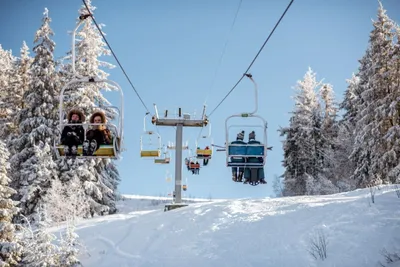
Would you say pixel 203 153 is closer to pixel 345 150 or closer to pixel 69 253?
pixel 69 253

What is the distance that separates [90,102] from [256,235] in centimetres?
1668

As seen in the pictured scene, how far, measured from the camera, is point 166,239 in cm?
1561

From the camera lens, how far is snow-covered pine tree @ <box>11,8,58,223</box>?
25000 mm

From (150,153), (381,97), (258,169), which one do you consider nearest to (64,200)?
(150,153)

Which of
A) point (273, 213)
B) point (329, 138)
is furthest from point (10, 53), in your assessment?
point (273, 213)

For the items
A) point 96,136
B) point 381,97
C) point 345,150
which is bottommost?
point 96,136

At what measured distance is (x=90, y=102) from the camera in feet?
88.4

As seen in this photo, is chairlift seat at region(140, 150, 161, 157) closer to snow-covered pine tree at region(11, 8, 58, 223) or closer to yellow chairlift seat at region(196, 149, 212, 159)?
yellow chairlift seat at region(196, 149, 212, 159)

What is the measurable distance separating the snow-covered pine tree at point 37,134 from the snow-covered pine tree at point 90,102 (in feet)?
4.45

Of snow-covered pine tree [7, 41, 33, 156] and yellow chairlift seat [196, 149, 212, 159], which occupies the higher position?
snow-covered pine tree [7, 41, 33, 156]

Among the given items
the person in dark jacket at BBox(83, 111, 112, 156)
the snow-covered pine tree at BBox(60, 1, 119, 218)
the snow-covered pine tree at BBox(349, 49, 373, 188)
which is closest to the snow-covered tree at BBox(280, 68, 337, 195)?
the snow-covered pine tree at BBox(349, 49, 373, 188)

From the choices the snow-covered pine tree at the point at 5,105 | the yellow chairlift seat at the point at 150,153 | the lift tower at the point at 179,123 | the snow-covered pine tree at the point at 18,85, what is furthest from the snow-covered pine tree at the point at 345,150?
the snow-covered pine tree at the point at 5,105

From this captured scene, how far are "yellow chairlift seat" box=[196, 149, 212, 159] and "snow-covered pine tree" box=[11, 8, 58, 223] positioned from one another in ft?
32.2

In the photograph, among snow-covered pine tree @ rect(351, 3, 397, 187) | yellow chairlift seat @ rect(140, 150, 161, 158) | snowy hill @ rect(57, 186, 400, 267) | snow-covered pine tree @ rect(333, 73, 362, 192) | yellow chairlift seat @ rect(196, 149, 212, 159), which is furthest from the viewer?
snow-covered pine tree @ rect(333, 73, 362, 192)
